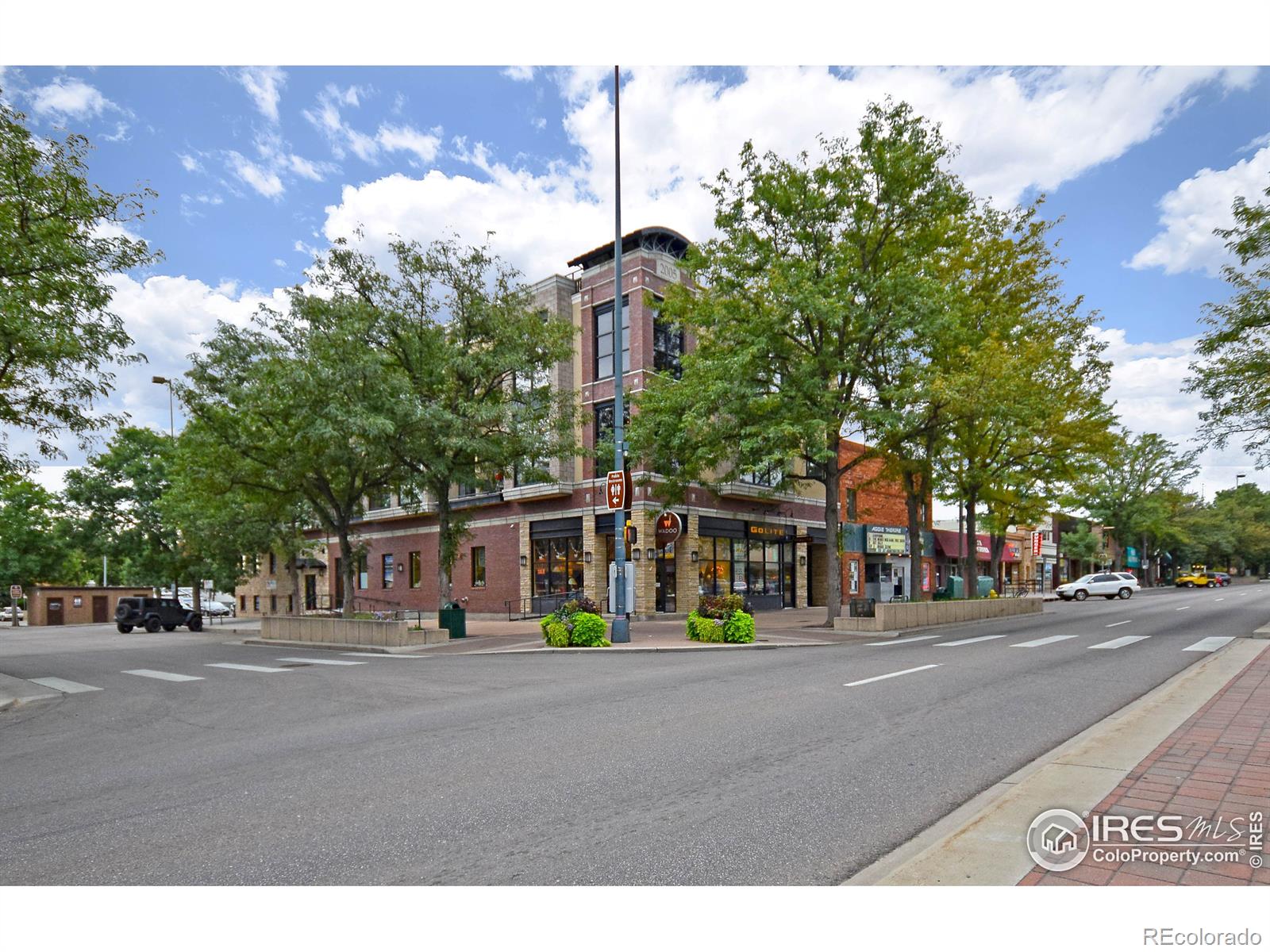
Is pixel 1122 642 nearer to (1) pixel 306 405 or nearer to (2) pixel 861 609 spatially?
(2) pixel 861 609

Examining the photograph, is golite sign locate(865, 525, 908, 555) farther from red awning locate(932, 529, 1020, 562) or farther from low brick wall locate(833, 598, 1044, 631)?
low brick wall locate(833, 598, 1044, 631)

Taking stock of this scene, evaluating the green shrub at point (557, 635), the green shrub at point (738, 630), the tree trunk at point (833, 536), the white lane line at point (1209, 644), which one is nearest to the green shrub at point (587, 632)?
the green shrub at point (557, 635)

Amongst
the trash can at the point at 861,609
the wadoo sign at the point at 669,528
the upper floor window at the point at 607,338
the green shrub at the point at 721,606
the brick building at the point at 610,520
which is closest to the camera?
the green shrub at the point at 721,606

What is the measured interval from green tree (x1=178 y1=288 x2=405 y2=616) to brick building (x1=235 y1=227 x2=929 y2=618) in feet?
16.4

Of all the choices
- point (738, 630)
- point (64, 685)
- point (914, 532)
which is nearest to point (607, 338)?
point (914, 532)

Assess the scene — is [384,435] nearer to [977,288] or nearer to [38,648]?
[38,648]

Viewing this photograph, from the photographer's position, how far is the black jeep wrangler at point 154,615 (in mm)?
35500

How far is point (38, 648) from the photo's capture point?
85.5 ft

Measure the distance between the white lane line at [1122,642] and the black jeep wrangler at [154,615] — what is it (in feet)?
122

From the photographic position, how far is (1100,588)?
46219mm

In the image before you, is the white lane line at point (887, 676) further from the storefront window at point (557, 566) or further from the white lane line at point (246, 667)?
the storefront window at point (557, 566)

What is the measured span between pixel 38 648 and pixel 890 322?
2944 cm

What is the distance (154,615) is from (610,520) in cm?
2360

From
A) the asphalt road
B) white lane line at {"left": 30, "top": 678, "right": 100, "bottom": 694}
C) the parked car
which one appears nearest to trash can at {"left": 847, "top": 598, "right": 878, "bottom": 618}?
the asphalt road
